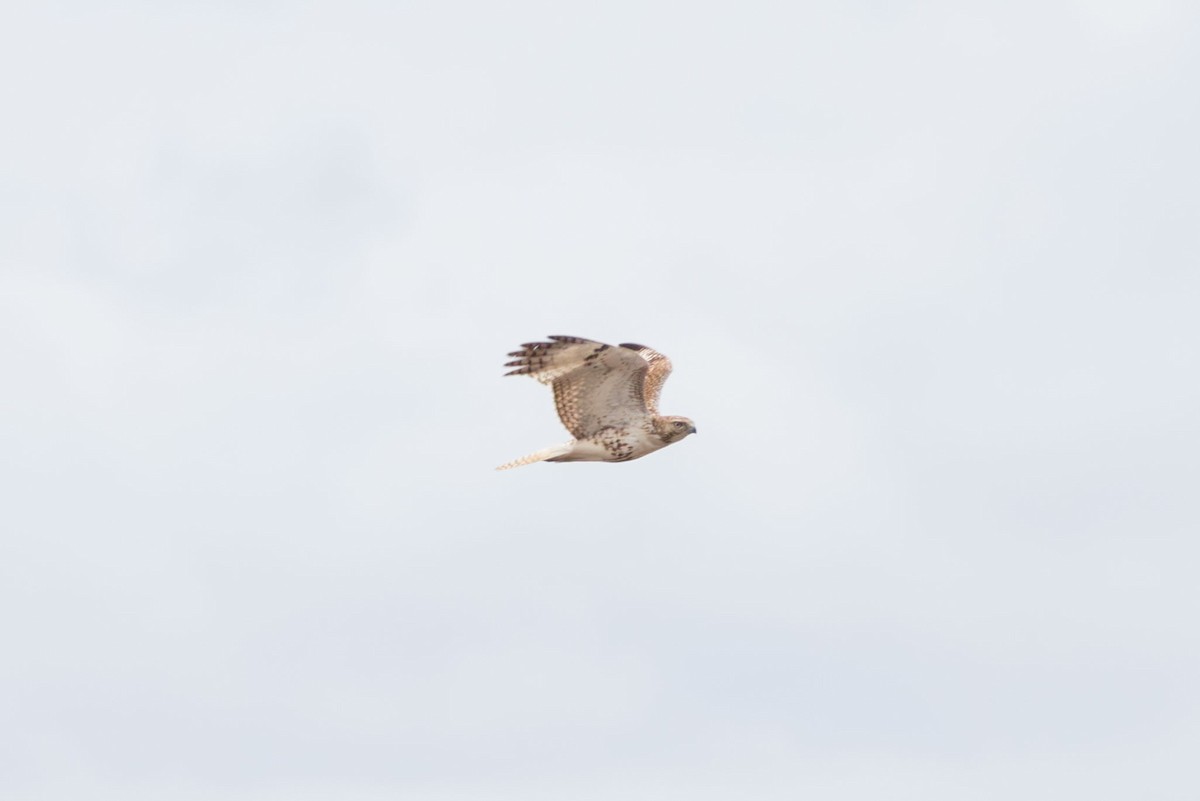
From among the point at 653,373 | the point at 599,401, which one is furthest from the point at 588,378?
the point at 653,373

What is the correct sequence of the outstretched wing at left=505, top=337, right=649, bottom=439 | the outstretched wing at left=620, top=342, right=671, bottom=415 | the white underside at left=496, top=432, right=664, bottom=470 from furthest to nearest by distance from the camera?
the outstretched wing at left=620, top=342, right=671, bottom=415 < the white underside at left=496, top=432, right=664, bottom=470 < the outstretched wing at left=505, top=337, right=649, bottom=439

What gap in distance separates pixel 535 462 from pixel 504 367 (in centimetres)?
216

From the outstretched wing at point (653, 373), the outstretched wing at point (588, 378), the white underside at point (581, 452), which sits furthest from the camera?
the outstretched wing at point (653, 373)

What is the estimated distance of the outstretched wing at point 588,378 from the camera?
40.1 m

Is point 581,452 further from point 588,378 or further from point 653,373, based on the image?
point 653,373

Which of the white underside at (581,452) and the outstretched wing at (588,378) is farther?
the white underside at (581,452)

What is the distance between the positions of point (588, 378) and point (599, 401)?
66 cm

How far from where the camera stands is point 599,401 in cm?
4172

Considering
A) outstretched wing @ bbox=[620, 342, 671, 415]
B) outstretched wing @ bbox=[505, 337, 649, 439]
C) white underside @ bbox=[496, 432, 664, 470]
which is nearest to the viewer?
outstretched wing @ bbox=[505, 337, 649, 439]

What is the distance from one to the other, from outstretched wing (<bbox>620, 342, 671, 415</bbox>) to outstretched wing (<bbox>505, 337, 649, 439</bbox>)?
981mm

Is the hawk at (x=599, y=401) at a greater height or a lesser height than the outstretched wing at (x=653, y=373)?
lesser

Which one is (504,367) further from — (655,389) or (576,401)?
(655,389)

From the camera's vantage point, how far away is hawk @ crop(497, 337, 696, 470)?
132ft

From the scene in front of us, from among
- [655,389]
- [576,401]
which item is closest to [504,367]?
[576,401]
